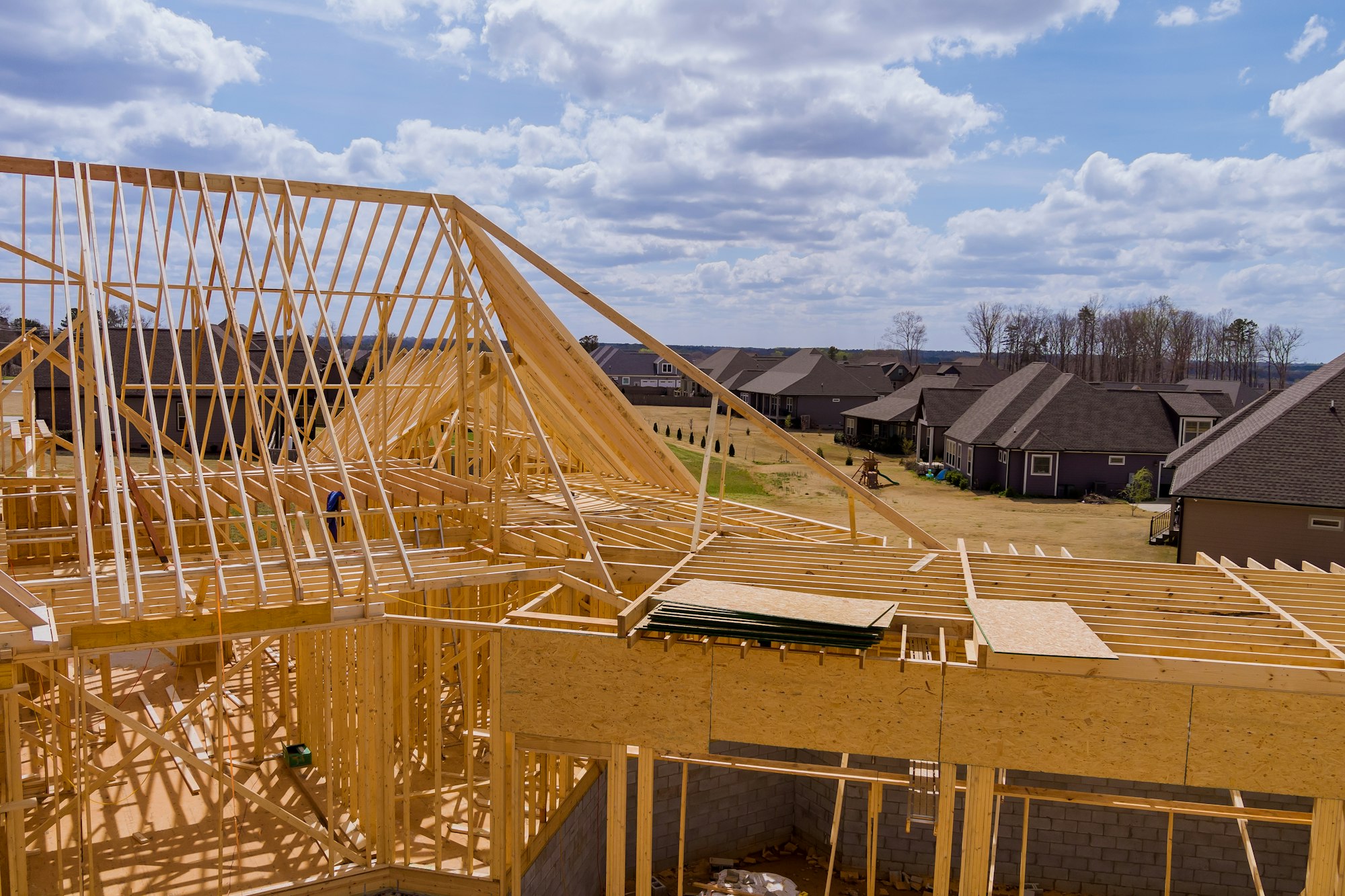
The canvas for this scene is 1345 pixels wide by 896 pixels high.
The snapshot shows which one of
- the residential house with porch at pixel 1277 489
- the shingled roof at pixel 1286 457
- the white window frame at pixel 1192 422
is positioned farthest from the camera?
the white window frame at pixel 1192 422

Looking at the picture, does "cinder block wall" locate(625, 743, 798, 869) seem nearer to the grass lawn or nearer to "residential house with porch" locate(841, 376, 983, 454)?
the grass lawn

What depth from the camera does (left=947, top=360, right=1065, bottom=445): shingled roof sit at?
40.8 meters

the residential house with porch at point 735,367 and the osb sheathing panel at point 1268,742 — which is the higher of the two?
the residential house with porch at point 735,367

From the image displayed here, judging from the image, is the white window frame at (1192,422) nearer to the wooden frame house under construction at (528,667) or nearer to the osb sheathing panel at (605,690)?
the wooden frame house under construction at (528,667)

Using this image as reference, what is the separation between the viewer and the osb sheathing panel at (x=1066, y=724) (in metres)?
8.05

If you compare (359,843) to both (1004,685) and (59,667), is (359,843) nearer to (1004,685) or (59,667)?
(59,667)

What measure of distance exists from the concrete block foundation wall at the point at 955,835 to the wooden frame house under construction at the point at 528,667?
67 millimetres

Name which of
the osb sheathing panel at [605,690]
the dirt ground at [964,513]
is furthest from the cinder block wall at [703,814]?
the dirt ground at [964,513]

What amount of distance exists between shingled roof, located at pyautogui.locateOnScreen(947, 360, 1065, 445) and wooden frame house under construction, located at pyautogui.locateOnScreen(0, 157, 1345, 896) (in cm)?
2777

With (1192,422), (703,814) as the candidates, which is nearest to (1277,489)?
(703,814)

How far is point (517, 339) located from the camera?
48.4 feet

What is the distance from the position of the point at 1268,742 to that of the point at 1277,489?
17619 mm

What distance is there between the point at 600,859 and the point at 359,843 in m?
3.56

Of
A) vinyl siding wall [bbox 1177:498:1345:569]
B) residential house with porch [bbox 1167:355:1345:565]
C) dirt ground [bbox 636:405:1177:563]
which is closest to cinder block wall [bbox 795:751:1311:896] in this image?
dirt ground [bbox 636:405:1177:563]
